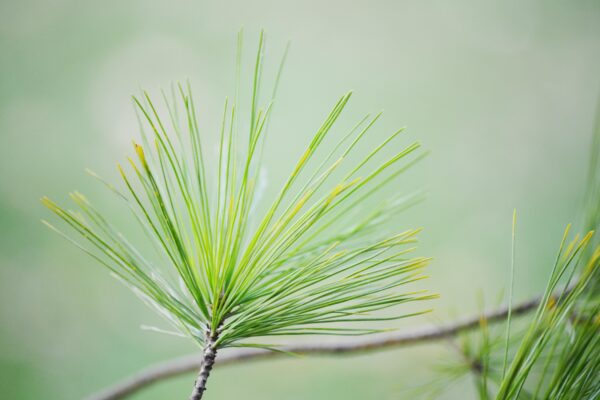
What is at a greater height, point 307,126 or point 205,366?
point 307,126

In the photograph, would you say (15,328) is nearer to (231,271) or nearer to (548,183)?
(231,271)

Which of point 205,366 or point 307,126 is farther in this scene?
point 307,126

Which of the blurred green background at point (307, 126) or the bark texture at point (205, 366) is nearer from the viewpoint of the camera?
the bark texture at point (205, 366)

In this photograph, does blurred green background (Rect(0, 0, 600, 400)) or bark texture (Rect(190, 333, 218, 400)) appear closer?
bark texture (Rect(190, 333, 218, 400))
